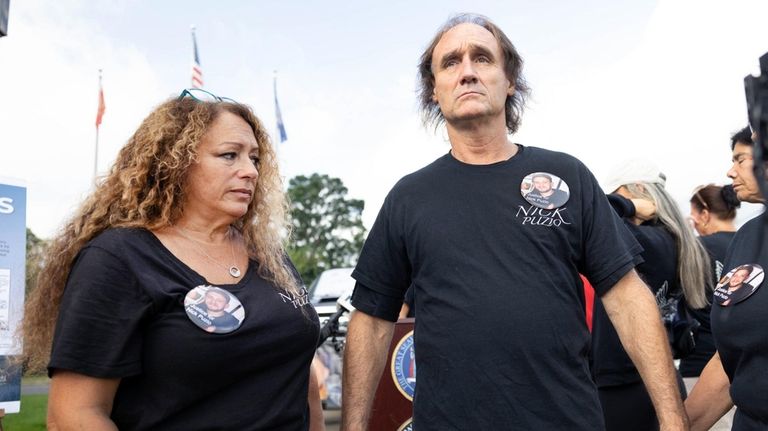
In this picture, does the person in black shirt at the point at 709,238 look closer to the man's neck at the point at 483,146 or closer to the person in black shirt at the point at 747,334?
the person in black shirt at the point at 747,334

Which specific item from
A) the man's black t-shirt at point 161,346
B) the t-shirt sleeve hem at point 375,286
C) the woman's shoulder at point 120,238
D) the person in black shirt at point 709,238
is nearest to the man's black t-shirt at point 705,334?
the person in black shirt at point 709,238

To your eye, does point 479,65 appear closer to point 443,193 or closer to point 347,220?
point 443,193

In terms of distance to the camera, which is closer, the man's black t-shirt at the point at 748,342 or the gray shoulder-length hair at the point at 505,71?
the man's black t-shirt at the point at 748,342

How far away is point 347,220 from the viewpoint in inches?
2938

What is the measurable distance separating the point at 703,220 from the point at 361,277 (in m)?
3.46

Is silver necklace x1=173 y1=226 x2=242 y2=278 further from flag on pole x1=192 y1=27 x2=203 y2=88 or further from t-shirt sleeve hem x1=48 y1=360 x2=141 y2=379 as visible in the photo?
flag on pole x1=192 y1=27 x2=203 y2=88

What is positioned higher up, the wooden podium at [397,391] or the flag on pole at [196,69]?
the flag on pole at [196,69]

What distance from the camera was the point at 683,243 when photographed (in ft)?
11.8

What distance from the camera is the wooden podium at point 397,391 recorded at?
12.8ft

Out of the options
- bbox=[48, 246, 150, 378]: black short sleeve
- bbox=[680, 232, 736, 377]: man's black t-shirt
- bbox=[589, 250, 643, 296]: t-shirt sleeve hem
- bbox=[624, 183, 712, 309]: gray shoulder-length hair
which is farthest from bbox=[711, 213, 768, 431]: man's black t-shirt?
bbox=[680, 232, 736, 377]: man's black t-shirt

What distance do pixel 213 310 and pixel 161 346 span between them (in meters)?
0.19

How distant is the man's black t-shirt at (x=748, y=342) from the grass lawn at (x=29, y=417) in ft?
27.2

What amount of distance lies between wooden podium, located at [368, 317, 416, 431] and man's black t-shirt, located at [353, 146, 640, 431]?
1.40m

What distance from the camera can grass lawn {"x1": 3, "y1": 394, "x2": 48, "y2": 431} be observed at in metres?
8.98
